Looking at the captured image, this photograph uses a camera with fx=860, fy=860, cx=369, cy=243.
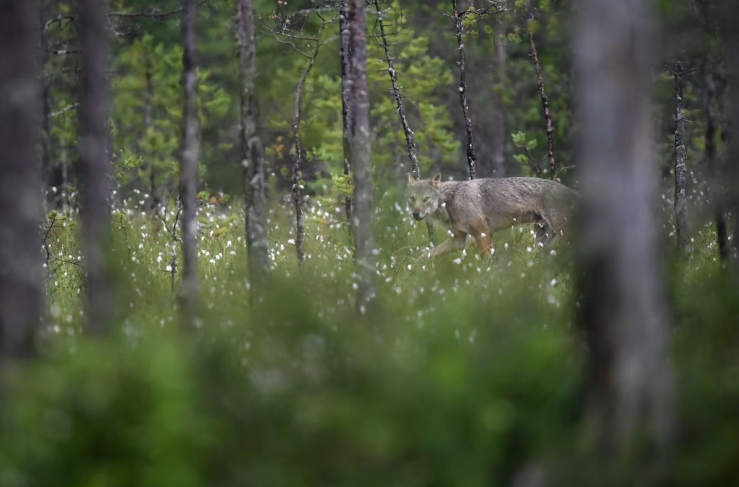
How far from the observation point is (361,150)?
825 cm

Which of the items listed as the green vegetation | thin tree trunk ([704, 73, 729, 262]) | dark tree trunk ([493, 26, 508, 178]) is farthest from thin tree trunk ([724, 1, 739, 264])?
dark tree trunk ([493, 26, 508, 178])

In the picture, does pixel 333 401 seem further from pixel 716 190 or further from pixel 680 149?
pixel 680 149

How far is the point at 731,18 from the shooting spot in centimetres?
800

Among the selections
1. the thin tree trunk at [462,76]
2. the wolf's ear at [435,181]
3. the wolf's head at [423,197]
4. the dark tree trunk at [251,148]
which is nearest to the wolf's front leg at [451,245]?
the wolf's head at [423,197]

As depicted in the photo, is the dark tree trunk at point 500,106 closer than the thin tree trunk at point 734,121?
No

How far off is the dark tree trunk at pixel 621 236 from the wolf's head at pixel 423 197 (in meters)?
8.32

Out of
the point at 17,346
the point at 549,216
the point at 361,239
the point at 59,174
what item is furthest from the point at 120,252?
the point at 59,174

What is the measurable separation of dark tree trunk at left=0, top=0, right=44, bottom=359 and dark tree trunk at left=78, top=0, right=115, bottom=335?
740mm

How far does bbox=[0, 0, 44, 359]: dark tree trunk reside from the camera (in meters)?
5.62

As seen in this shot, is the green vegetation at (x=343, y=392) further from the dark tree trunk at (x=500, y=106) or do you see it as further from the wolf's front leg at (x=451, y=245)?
the dark tree trunk at (x=500, y=106)

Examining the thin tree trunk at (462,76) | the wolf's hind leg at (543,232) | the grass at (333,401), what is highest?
the thin tree trunk at (462,76)

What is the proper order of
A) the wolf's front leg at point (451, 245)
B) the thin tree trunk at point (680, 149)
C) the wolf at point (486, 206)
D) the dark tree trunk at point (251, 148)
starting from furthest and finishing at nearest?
the wolf at point (486, 206), the wolf's front leg at point (451, 245), the thin tree trunk at point (680, 149), the dark tree trunk at point (251, 148)

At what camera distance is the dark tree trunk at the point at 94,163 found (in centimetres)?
648

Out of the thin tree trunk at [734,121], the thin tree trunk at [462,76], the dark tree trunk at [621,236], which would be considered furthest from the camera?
the thin tree trunk at [462,76]
